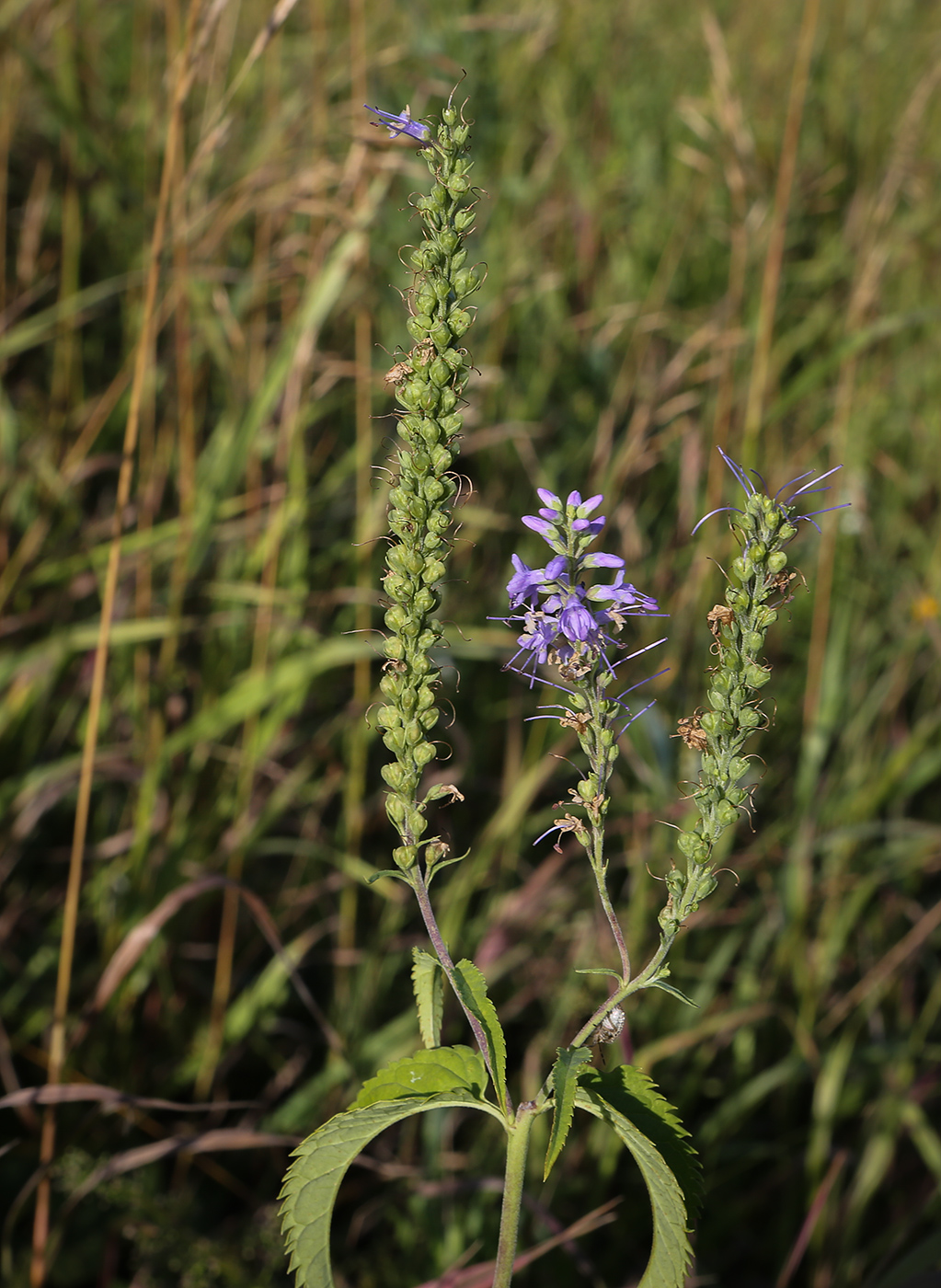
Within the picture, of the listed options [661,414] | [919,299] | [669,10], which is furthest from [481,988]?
[669,10]

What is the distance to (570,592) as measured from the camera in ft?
3.90

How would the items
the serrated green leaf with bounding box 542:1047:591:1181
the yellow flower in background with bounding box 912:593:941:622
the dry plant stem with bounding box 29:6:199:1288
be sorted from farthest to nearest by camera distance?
the yellow flower in background with bounding box 912:593:941:622, the dry plant stem with bounding box 29:6:199:1288, the serrated green leaf with bounding box 542:1047:591:1181

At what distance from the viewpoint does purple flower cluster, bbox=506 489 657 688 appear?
3.83 ft

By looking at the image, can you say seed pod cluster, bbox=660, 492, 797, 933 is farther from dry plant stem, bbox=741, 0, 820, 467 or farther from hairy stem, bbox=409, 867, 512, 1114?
dry plant stem, bbox=741, 0, 820, 467

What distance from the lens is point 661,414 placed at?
3586 millimetres

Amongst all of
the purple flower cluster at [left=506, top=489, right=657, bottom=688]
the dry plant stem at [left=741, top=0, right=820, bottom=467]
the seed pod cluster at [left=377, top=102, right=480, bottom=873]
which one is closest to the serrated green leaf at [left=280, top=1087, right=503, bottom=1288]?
the seed pod cluster at [left=377, top=102, right=480, bottom=873]

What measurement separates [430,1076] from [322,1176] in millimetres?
172

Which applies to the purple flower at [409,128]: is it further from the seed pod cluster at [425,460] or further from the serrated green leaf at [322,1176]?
the serrated green leaf at [322,1176]

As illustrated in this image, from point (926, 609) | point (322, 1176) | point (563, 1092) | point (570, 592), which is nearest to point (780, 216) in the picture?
point (926, 609)

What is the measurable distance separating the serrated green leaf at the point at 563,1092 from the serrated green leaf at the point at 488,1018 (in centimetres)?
7

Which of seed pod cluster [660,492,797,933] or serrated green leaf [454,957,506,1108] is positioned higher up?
seed pod cluster [660,492,797,933]

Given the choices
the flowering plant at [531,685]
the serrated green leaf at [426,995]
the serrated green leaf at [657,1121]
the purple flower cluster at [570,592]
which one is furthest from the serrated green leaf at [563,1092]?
the purple flower cluster at [570,592]

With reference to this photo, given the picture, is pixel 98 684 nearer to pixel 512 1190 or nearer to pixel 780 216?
pixel 512 1190

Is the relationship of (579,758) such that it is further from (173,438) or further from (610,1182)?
(173,438)
